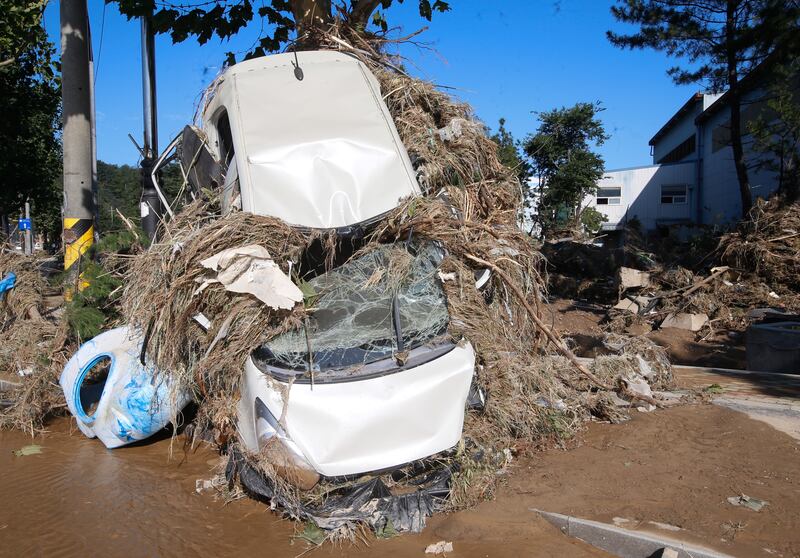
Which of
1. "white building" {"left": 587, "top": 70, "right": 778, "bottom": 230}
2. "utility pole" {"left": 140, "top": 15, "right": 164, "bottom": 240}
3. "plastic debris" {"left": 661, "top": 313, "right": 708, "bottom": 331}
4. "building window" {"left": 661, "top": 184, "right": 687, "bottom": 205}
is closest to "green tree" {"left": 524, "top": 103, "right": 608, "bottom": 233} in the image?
"white building" {"left": 587, "top": 70, "right": 778, "bottom": 230}

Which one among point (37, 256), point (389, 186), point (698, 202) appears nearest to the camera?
→ point (389, 186)

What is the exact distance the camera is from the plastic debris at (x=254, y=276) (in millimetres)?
4406

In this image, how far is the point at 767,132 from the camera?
16.7 meters

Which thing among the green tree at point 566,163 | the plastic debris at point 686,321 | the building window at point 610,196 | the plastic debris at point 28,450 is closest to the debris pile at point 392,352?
the plastic debris at point 28,450

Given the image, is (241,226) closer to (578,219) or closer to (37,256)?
(37,256)

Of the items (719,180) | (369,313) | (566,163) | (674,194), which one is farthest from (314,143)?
(674,194)

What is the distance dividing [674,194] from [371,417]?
37.5m

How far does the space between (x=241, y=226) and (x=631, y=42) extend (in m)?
15.5

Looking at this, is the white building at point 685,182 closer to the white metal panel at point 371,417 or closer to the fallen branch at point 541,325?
the fallen branch at point 541,325

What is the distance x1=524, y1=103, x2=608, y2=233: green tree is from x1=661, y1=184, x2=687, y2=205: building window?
10293mm

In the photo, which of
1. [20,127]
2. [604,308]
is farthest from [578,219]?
[20,127]

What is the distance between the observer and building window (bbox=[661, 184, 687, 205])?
36750mm

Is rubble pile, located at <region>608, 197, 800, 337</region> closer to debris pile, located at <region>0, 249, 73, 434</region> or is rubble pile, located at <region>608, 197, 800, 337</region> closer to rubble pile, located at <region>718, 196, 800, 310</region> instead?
rubble pile, located at <region>718, 196, 800, 310</region>

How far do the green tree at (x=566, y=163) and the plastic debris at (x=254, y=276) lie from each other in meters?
23.9
